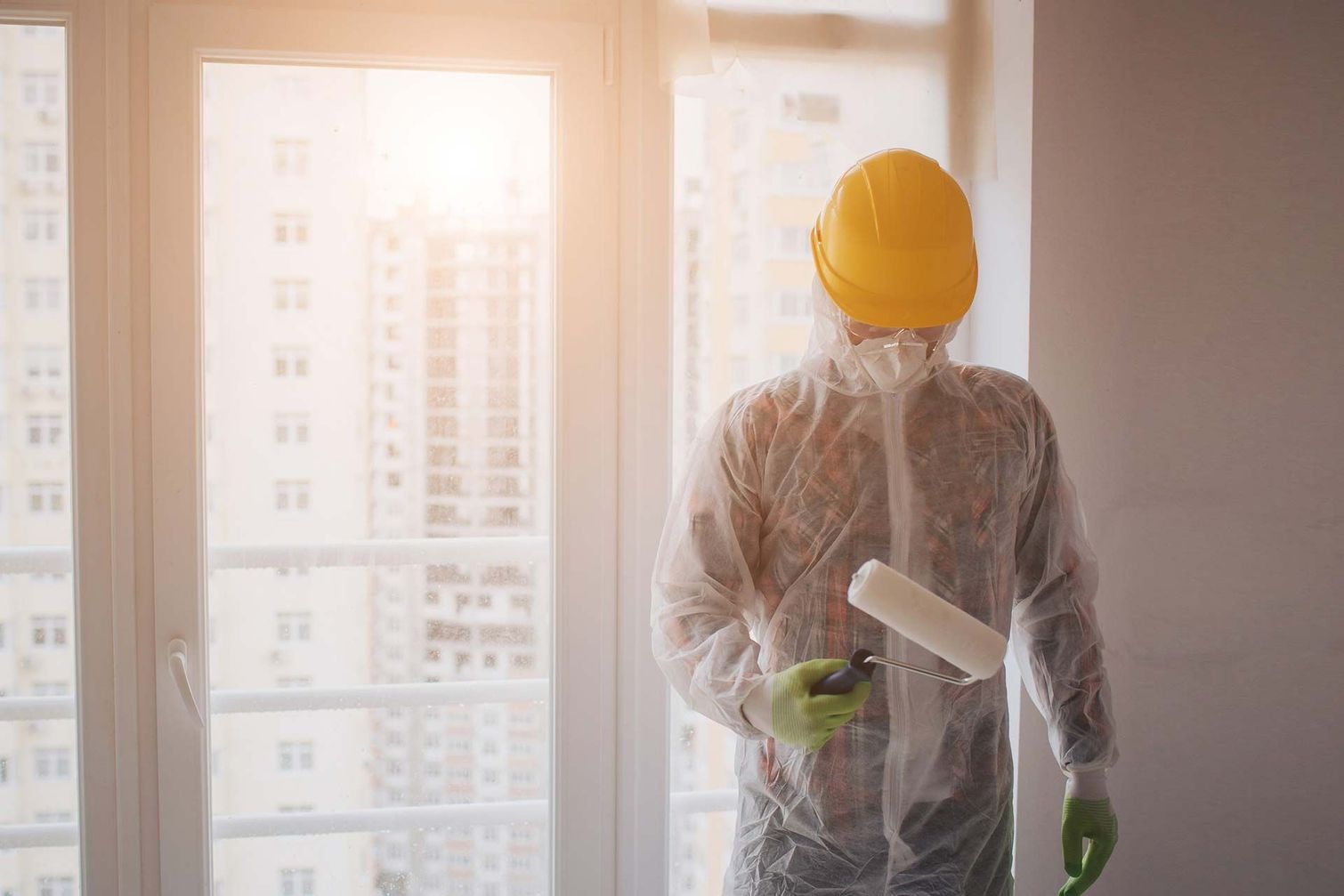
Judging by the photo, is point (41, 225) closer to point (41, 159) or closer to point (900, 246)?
point (41, 159)

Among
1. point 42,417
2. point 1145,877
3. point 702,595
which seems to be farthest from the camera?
point 1145,877

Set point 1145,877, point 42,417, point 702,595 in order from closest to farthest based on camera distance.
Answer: point 702,595 → point 42,417 → point 1145,877

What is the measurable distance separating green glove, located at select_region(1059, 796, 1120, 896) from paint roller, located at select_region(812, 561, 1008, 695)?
1.34 feet

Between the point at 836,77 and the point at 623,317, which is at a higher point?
the point at 836,77

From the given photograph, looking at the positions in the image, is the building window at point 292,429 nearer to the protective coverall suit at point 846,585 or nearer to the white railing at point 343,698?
the white railing at point 343,698

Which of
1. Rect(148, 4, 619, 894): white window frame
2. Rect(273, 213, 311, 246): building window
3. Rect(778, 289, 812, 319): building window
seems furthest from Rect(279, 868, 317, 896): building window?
Rect(778, 289, 812, 319): building window

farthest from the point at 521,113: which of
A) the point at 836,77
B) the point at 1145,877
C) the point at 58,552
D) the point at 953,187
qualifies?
the point at 1145,877

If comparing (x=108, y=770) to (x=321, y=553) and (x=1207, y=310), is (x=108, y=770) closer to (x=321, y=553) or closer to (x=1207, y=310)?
(x=321, y=553)

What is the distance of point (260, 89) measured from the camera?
1.55m

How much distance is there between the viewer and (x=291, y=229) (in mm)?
1560

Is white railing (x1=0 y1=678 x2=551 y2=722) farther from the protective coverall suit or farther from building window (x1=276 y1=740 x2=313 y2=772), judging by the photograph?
the protective coverall suit

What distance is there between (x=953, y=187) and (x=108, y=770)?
5.52 ft

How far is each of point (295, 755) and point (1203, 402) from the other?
178 cm

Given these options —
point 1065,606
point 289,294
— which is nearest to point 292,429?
point 289,294
